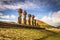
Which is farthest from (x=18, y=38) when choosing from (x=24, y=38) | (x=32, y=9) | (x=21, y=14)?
(x=32, y=9)

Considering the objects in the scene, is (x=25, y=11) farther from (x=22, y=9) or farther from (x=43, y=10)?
(x=43, y=10)

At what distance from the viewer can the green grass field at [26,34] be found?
5855mm

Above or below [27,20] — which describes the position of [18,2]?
above

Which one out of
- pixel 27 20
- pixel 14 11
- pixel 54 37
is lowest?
pixel 54 37

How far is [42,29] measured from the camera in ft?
21.3

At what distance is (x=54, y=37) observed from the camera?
20.3ft

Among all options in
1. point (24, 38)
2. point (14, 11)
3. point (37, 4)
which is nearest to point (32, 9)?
point (37, 4)

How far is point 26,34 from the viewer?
6.12m

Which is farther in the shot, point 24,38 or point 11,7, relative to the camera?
point 11,7

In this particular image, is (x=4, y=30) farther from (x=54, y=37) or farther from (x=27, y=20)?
(x=54, y=37)

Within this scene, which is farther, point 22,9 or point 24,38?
point 22,9

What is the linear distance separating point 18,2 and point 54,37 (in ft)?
7.05

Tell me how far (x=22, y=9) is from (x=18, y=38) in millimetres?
1298

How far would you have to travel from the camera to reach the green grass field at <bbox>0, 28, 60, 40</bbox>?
19.2 feet
